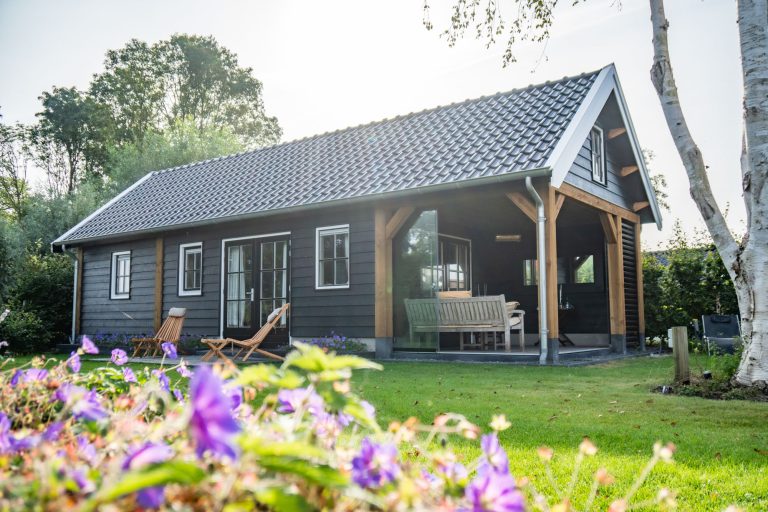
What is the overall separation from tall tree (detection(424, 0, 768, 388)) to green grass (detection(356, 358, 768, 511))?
0.86 m

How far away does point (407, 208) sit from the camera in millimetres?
10203

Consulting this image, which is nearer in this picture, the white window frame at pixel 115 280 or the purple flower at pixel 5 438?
the purple flower at pixel 5 438

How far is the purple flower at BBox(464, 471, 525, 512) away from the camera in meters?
0.77

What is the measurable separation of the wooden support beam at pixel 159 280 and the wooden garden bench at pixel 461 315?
6010mm

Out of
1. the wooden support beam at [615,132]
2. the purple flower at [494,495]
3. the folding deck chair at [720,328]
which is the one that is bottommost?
the folding deck chair at [720,328]

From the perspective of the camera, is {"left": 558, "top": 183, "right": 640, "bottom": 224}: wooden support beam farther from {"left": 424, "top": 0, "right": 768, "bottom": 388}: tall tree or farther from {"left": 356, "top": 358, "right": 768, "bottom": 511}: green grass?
{"left": 356, "top": 358, "right": 768, "bottom": 511}: green grass

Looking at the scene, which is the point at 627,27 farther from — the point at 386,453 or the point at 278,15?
the point at 386,453

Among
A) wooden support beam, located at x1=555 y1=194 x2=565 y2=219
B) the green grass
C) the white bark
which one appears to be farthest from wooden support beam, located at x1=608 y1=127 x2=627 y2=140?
the white bark

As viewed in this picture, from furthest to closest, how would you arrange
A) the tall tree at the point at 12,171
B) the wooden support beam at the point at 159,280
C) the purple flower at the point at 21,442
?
the tall tree at the point at 12,171 < the wooden support beam at the point at 159,280 < the purple flower at the point at 21,442

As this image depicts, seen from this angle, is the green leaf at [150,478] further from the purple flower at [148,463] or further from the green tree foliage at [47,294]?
the green tree foliage at [47,294]

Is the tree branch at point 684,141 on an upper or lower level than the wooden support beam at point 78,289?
upper

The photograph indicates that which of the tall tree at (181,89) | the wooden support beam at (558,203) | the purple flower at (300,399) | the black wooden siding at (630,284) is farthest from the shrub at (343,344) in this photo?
the tall tree at (181,89)

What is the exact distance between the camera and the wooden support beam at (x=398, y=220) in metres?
10.2

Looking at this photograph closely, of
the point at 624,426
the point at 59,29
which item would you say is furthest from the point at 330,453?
the point at 59,29
